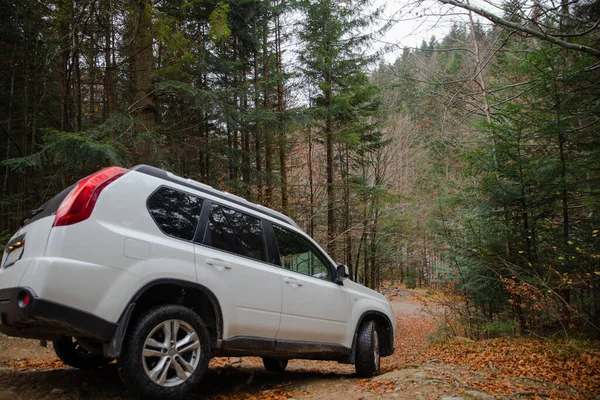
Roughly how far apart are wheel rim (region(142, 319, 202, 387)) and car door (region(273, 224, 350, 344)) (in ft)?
3.52

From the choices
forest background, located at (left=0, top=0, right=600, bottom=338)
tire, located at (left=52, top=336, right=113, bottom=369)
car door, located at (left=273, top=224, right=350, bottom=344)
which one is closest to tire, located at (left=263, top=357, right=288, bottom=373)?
car door, located at (left=273, top=224, right=350, bottom=344)

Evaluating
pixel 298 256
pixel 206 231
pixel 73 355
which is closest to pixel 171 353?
pixel 206 231

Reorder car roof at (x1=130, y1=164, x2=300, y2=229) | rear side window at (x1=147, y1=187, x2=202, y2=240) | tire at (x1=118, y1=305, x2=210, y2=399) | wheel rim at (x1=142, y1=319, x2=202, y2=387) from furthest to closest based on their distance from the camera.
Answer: car roof at (x1=130, y1=164, x2=300, y2=229), rear side window at (x1=147, y1=187, x2=202, y2=240), wheel rim at (x1=142, y1=319, x2=202, y2=387), tire at (x1=118, y1=305, x2=210, y2=399)

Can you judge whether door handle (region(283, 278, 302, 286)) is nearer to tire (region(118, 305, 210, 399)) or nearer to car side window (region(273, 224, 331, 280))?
car side window (region(273, 224, 331, 280))

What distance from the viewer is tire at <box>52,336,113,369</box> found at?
398 cm

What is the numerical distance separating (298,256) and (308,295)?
0.52 metres

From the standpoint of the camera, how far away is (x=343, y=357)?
203 inches

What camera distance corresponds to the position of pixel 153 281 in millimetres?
3053

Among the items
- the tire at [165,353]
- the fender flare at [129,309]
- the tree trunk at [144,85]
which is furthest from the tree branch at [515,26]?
the tree trunk at [144,85]

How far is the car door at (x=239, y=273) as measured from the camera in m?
3.50

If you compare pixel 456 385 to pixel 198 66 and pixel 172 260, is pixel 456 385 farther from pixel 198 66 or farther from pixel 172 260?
pixel 198 66

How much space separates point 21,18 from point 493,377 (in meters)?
18.0

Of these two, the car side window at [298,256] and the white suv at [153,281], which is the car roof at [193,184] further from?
the car side window at [298,256]

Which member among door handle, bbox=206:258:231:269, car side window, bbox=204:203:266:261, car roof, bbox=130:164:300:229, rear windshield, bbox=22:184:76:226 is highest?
car roof, bbox=130:164:300:229
